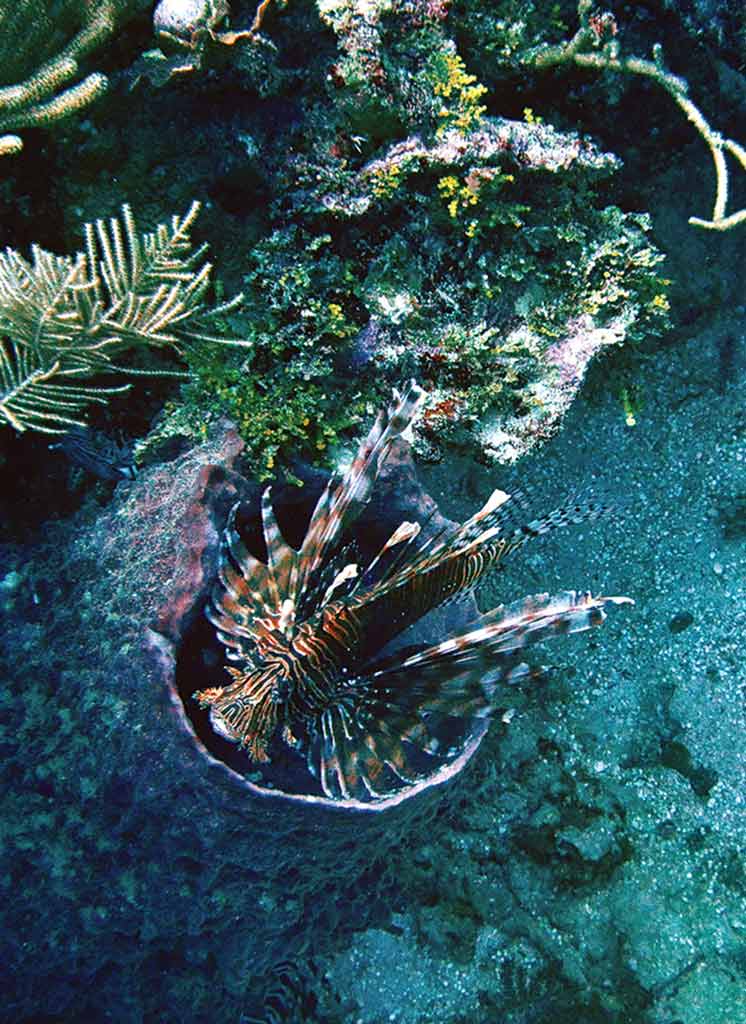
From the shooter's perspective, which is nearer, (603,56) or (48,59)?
(48,59)

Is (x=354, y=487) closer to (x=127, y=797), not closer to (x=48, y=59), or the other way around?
(x=127, y=797)

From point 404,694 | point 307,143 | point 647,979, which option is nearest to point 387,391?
point 307,143

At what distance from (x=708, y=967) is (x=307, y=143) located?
497 cm

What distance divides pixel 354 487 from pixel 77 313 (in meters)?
1.21

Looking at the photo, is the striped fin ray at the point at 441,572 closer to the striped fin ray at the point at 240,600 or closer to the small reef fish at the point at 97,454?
the striped fin ray at the point at 240,600

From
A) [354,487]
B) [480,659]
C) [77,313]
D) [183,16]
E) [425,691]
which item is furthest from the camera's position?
[425,691]

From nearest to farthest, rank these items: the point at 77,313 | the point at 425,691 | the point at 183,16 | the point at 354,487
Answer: the point at 77,313, the point at 183,16, the point at 354,487, the point at 425,691

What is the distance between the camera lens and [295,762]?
12.0ft

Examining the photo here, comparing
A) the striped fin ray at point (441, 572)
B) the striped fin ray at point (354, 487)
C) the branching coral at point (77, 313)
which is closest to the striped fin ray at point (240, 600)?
the striped fin ray at point (354, 487)

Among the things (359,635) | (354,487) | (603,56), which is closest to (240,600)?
(359,635)

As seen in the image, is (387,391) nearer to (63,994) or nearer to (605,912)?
(63,994)

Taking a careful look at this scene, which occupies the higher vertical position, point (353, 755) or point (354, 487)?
point (354, 487)

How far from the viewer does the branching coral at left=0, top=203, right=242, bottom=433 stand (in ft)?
8.43

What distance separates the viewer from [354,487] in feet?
10.0
